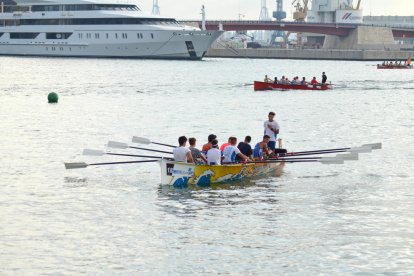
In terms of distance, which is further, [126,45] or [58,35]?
[58,35]

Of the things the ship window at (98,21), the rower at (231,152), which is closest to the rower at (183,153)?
the rower at (231,152)

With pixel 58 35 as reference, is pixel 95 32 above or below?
above

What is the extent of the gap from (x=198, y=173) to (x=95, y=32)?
398ft

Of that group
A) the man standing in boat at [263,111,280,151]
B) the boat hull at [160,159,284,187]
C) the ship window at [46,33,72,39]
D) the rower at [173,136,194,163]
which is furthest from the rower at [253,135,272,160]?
the ship window at [46,33,72,39]

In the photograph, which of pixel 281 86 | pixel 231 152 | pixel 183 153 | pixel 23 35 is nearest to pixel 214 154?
pixel 231 152

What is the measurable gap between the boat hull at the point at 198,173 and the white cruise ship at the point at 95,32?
114561 mm

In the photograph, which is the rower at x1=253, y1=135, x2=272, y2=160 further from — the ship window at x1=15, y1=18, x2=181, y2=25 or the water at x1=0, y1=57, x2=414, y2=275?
the ship window at x1=15, y1=18, x2=181, y2=25

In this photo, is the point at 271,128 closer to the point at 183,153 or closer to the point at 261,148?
the point at 261,148

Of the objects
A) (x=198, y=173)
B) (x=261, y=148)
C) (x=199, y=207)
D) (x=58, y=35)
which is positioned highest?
(x=58, y=35)

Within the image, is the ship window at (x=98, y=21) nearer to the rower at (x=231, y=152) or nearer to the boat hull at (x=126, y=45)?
the boat hull at (x=126, y=45)

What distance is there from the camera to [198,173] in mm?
31078

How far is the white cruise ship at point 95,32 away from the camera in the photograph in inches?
5778

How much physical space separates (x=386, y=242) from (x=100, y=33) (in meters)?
128

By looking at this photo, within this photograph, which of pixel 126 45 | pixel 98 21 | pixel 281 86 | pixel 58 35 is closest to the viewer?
pixel 281 86
